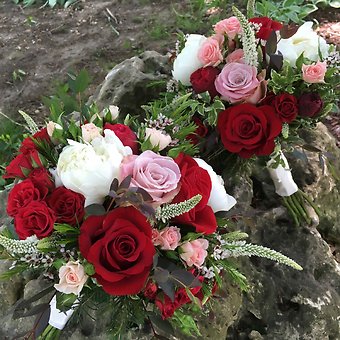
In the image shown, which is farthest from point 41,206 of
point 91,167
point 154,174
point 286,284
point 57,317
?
point 286,284

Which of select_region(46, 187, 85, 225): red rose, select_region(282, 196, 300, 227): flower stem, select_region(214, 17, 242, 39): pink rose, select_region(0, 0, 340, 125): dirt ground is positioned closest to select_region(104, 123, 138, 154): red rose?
select_region(46, 187, 85, 225): red rose

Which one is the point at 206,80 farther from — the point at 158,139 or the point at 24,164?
the point at 24,164

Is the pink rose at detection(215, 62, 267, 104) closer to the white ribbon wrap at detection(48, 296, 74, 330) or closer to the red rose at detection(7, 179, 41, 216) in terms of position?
the red rose at detection(7, 179, 41, 216)

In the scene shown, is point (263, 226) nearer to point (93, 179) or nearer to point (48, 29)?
point (93, 179)

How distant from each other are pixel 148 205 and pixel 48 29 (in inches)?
157

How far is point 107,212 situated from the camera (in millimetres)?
1411

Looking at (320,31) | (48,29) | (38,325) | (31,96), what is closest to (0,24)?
(48,29)

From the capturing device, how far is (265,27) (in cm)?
209

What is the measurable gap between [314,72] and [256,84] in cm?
20

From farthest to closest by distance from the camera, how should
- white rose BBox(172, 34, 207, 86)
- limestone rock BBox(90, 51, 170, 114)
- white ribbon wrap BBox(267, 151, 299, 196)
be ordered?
limestone rock BBox(90, 51, 170, 114), white ribbon wrap BBox(267, 151, 299, 196), white rose BBox(172, 34, 207, 86)

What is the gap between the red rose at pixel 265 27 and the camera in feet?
6.77

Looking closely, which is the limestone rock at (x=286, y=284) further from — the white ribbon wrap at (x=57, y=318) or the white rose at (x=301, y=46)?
the white ribbon wrap at (x=57, y=318)

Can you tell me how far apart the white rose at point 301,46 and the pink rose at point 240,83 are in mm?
170

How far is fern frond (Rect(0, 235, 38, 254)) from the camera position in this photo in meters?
1.36
